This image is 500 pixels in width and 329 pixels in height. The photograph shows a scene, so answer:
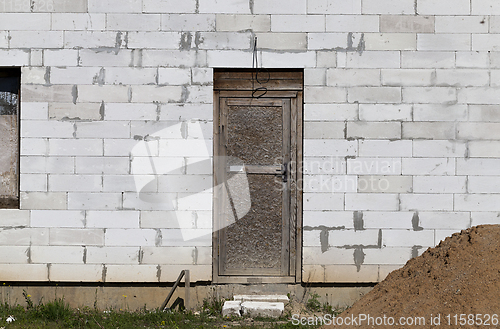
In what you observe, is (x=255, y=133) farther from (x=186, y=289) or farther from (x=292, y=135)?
(x=186, y=289)

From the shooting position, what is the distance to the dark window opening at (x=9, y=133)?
477cm

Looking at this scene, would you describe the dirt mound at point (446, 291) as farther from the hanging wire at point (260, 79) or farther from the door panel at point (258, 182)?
the hanging wire at point (260, 79)

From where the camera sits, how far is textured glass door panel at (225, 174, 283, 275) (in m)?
4.77

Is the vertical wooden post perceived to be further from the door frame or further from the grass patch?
the door frame

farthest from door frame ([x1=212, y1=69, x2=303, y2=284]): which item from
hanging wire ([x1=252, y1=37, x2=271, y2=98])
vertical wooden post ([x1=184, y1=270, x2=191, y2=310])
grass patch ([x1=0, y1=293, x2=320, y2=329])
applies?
grass patch ([x1=0, y1=293, x2=320, y2=329])

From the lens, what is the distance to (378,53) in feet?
15.2

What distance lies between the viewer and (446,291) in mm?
2910

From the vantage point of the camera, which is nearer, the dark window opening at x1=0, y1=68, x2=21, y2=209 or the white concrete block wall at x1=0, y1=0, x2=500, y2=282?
the white concrete block wall at x1=0, y1=0, x2=500, y2=282

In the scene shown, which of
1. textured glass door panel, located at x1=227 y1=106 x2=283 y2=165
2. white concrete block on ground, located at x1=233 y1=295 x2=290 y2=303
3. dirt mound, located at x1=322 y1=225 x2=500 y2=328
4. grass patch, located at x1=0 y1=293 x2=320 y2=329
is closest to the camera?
dirt mound, located at x1=322 y1=225 x2=500 y2=328

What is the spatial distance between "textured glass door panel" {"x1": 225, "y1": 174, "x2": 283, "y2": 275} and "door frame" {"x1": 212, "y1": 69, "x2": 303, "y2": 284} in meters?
0.14

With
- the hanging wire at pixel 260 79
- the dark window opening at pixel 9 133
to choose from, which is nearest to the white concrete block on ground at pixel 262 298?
the hanging wire at pixel 260 79

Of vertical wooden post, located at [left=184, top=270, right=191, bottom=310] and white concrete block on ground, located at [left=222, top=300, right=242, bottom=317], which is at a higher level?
vertical wooden post, located at [left=184, top=270, right=191, bottom=310]

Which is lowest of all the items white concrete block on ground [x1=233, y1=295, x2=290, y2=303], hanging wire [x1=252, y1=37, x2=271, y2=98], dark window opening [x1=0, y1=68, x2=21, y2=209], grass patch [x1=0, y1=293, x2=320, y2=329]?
grass patch [x1=0, y1=293, x2=320, y2=329]

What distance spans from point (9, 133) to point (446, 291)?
5014 millimetres
